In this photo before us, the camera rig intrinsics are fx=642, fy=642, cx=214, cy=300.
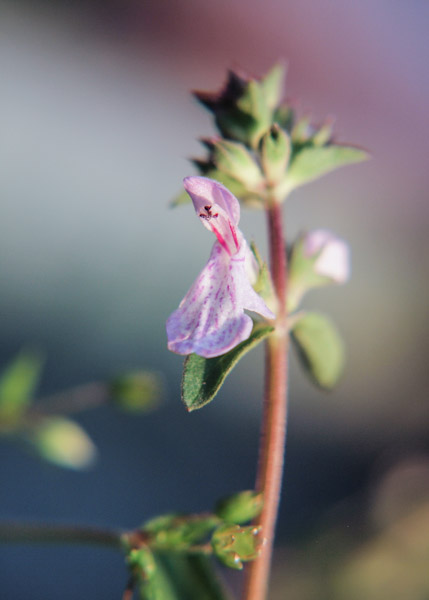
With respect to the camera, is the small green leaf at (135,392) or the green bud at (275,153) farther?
the small green leaf at (135,392)

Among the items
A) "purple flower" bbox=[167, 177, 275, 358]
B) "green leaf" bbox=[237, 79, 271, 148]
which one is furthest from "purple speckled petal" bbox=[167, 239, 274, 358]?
"green leaf" bbox=[237, 79, 271, 148]

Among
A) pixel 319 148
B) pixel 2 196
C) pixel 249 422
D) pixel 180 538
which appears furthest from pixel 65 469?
pixel 319 148

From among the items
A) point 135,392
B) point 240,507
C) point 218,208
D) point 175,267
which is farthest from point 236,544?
point 175,267

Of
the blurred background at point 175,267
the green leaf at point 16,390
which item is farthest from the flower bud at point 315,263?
the blurred background at point 175,267

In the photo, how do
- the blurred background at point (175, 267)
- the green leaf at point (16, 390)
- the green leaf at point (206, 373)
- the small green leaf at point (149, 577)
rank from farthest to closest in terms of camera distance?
the blurred background at point (175, 267) < the green leaf at point (16, 390) < the small green leaf at point (149, 577) < the green leaf at point (206, 373)

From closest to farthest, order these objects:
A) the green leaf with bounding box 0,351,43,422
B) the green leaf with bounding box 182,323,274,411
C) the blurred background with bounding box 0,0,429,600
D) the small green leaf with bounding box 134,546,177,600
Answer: the green leaf with bounding box 182,323,274,411, the small green leaf with bounding box 134,546,177,600, the green leaf with bounding box 0,351,43,422, the blurred background with bounding box 0,0,429,600

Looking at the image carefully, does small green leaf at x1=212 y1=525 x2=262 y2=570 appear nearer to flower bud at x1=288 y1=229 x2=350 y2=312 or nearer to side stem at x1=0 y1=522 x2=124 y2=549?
side stem at x1=0 y1=522 x2=124 y2=549

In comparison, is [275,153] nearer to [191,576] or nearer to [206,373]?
[206,373]

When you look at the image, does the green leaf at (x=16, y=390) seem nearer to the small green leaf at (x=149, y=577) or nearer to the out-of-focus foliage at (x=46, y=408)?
the out-of-focus foliage at (x=46, y=408)
